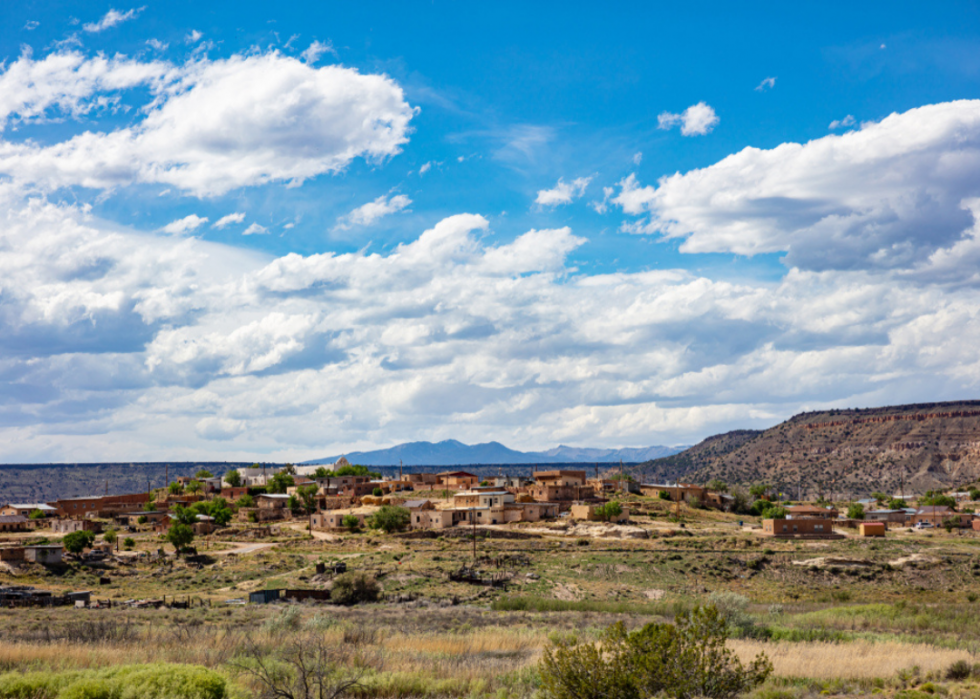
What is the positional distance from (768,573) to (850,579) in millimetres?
5814

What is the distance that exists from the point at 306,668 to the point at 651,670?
6740mm

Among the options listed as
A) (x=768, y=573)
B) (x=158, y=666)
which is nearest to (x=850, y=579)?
(x=768, y=573)

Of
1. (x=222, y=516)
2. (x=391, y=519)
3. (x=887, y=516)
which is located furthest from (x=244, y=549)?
(x=887, y=516)

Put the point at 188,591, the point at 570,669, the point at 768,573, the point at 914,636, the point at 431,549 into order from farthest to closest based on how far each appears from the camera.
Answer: the point at 431,549, the point at 768,573, the point at 188,591, the point at 914,636, the point at 570,669

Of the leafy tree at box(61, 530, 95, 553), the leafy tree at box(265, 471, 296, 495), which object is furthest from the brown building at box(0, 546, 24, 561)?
the leafy tree at box(265, 471, 296, 495)

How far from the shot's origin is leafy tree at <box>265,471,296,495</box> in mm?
120938

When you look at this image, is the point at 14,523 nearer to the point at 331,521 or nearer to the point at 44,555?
the point at 44,555

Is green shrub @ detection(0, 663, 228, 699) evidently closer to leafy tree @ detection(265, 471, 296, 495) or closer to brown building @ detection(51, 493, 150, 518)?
brown building @ detection(51, 493, 150, 518)

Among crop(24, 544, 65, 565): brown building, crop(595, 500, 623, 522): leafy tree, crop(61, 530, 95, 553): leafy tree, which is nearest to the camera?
crop(24, 544, 65, 565): brown building

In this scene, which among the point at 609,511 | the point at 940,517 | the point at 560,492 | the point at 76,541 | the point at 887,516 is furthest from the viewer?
the point at 560,492

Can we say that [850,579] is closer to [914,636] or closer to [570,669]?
[914,636]

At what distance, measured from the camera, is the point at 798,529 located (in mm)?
81312

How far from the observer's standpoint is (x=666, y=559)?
205 ft

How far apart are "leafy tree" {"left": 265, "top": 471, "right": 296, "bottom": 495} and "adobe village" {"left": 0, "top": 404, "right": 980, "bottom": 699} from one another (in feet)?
1.44
